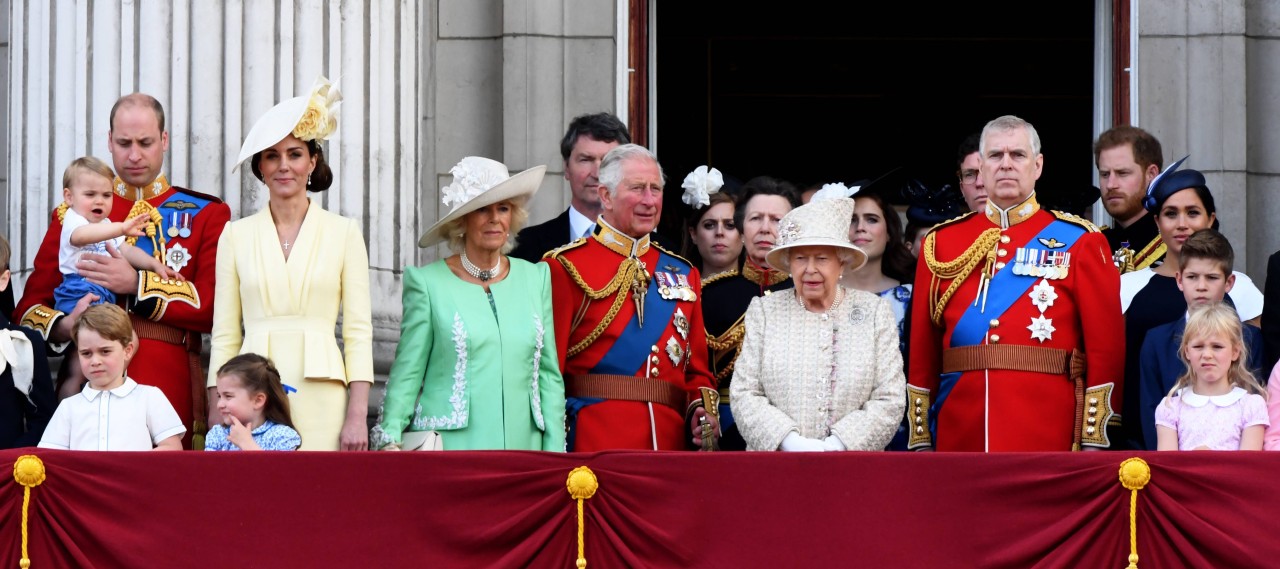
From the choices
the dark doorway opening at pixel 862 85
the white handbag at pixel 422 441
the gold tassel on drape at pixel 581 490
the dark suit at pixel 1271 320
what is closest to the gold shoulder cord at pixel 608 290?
the white handbag at pixel 422 441

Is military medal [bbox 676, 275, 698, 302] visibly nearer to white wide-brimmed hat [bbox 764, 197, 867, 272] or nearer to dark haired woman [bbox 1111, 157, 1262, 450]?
white wide-brimmed hat [bbox 764, 197, 867, 272]

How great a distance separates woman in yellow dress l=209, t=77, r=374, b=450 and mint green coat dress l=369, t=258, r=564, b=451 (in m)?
0.13

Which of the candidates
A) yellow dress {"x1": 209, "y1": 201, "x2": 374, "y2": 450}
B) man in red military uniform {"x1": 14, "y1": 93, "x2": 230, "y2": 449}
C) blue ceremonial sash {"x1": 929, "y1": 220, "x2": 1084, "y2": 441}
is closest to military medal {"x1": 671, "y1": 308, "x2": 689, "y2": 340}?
blue ceremonial sash {"x1": 929, "y1": 220, "x2": 1084, "y2": 441}

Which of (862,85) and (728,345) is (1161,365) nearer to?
(728,345)

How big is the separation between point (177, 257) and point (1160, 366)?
10.4 feet

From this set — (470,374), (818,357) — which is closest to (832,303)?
(818,357)

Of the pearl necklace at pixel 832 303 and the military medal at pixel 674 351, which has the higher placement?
the pearl necklace at pixel 832 303

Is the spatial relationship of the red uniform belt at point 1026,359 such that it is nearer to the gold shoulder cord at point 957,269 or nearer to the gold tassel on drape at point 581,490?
the gold shoulder cord at point 957,269

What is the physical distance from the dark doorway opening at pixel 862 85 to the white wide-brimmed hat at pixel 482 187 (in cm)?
605

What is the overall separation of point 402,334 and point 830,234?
1362 mm

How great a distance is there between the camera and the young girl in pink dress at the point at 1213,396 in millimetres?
6480

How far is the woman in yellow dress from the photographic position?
21.8ft

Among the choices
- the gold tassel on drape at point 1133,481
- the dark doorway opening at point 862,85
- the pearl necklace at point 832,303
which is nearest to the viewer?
the gold tassel on drape at point 1133,481

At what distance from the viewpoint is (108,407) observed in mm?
6590
